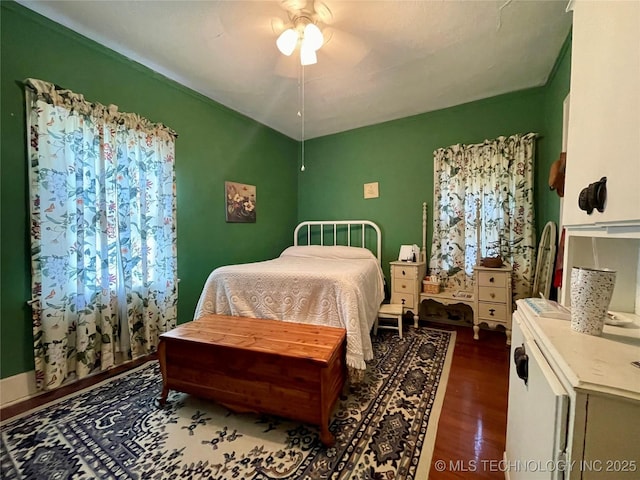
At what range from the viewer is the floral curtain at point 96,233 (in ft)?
5.69

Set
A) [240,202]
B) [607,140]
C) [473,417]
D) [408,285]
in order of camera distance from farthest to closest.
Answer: [240,202] → [408,285] → [473,417] → [607,140]

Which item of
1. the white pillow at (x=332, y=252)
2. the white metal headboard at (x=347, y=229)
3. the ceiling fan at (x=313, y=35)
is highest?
the ceiling fan at (x=313, y=35)

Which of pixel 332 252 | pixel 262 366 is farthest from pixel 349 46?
pixel 262 366

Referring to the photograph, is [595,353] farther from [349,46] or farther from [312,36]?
[349,46]

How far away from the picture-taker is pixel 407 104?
9.84ft

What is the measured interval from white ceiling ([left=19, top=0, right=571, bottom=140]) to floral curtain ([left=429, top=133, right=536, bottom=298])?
65cm

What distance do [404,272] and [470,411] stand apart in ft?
5.14

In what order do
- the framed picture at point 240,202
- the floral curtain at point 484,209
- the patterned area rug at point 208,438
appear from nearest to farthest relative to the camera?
1. the patterned area rug at point 208,438
2. the floral curtain at point 484,209
3. the framed picture at point 240,202

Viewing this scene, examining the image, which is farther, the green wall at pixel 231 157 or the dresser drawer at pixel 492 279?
the dresser drawer at pixel 492 279

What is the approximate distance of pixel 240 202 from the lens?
3264 mm

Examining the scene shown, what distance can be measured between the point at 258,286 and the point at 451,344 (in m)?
2.00

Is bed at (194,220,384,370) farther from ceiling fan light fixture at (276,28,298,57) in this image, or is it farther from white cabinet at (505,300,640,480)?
ceiling fan light fixture at (276,28,298,57)

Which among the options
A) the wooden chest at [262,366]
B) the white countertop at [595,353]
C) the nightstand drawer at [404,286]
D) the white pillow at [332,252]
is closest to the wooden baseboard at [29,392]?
the wooden chest at [262,366]

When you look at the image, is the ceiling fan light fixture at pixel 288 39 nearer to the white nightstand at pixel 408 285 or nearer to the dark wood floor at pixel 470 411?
the white nightstand at pixel 408 285
